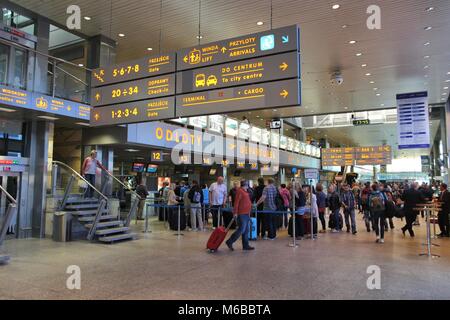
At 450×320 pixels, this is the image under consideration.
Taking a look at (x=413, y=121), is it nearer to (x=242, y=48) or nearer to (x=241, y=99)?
(x=242, y=48)

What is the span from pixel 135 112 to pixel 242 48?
249 cm

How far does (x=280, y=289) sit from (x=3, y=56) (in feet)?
28.8

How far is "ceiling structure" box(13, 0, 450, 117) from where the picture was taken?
8.67 m

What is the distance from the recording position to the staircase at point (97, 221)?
944 cm

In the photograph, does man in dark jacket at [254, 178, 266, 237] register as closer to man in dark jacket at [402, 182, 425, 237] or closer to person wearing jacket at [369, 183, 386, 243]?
person wearing jacket at [369, 183, 386, 243]

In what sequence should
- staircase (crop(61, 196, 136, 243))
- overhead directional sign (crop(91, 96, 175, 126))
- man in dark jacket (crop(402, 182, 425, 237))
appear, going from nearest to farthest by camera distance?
overhead directional sign (crop(91, 96, 175, 126))
staircase (crop(61, 196, 136, 243))
man in dark jacket (crop(402, 182, 425, 237))

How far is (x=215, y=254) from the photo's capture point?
25.1 feet

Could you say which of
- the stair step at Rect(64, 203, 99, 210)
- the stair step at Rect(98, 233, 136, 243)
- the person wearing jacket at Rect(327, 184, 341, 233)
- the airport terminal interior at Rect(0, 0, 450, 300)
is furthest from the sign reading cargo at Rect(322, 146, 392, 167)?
the stair step at Rect(64, 203, 99, 210)

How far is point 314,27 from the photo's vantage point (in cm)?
977

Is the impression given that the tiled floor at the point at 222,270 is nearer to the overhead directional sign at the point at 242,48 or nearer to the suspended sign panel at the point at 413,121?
the overhead directional sign at the point at 242,48

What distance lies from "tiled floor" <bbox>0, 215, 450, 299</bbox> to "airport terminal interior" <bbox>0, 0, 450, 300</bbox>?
44mm

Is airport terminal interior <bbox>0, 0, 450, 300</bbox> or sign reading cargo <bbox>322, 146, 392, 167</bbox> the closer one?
airport terminal interior <bbox>0, 0, 450, 300</bbox>

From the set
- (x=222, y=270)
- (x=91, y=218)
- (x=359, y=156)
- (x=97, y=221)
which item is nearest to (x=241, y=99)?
(x=222, y=270)
